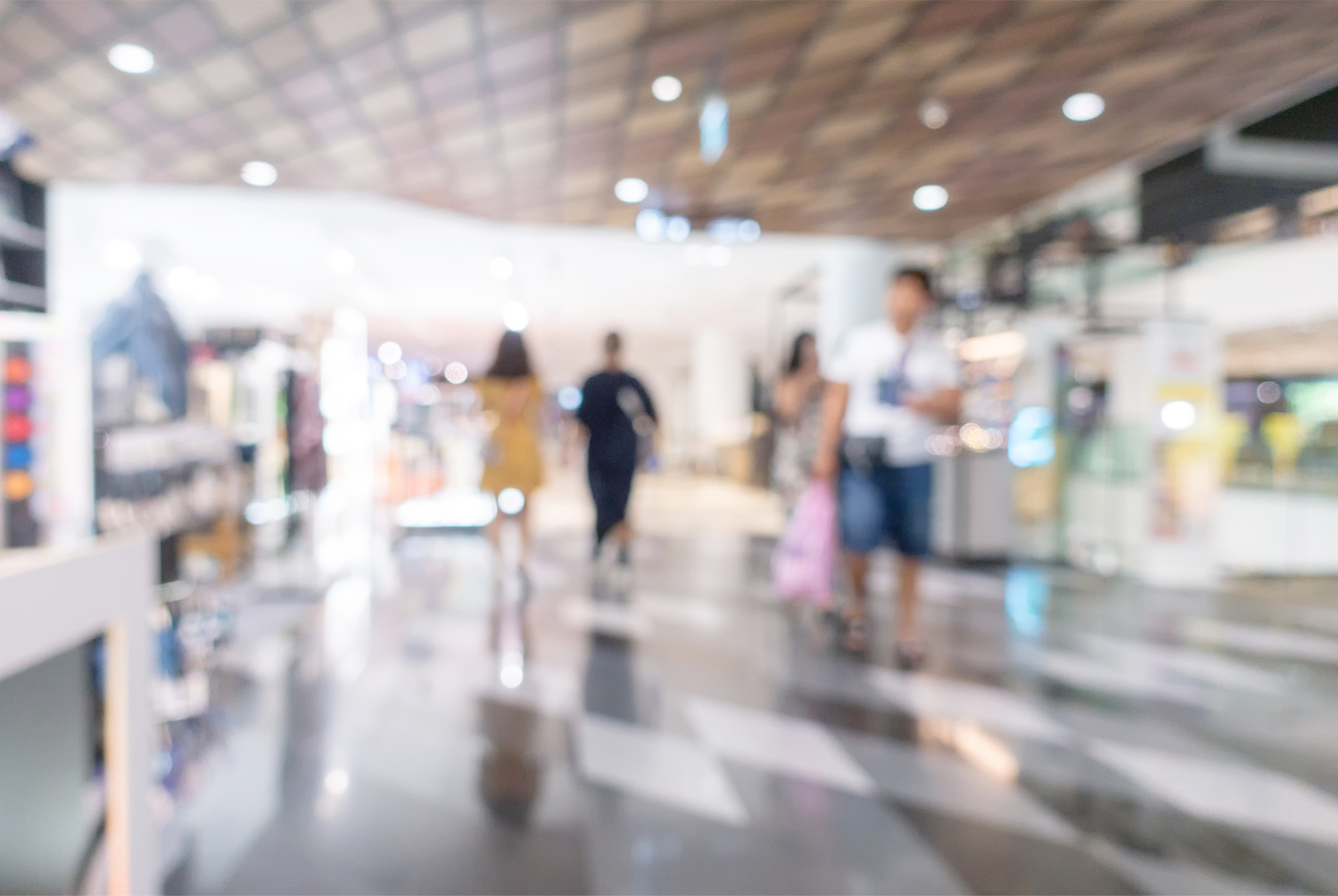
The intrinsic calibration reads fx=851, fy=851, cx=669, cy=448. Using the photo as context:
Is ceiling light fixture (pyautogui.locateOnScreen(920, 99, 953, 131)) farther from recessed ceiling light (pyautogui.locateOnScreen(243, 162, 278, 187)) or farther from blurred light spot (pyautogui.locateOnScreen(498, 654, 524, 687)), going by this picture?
recessed ceiling light (pyautogui.locateOnScreen(243, 162, 278, 187))

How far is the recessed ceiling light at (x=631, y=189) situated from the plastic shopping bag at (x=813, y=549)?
3.94 m

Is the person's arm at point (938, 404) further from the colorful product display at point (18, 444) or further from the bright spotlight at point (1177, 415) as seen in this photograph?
the bright spotlight at point (1177, 415)

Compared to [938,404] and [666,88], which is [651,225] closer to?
[666,88]

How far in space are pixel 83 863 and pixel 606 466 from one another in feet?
13.0

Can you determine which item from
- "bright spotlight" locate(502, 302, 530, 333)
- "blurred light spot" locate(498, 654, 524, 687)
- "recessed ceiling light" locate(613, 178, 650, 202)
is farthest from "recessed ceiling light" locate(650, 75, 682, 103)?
"bright spotlight" locate(502, 302, 530, 333)

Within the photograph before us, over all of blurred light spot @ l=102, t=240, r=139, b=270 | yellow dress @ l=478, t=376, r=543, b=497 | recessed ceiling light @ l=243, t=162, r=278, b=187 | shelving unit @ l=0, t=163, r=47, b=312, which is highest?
recessed ceiling light @ l=243, t=162, r=278, b=187

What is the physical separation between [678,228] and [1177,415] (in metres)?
4.49

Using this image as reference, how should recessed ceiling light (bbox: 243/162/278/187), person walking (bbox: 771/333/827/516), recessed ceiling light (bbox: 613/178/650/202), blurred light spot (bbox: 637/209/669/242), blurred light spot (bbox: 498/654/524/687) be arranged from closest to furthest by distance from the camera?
blurred light spot (bbox: 498/654/524/687) → person walking (bbox: 771/333/827/516) → recessed ceiling light (bbox: 243/162/278/187) → recessed ceiling light (bbox: 613/178/650/202) → blurred light spot (bbox: 637/209/669/242)

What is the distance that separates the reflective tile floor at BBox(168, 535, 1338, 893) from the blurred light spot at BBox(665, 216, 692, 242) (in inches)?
185

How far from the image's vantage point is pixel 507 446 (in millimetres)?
4836

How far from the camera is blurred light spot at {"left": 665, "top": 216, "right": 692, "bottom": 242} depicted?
7844mm

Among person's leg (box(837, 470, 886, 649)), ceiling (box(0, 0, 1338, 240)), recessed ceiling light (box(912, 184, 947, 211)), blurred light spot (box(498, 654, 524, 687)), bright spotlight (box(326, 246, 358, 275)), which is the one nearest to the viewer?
blurred light spot (box(498, 654, 524, 687))

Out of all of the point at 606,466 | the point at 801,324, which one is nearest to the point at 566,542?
the point at 606,466

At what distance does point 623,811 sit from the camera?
1.90m
